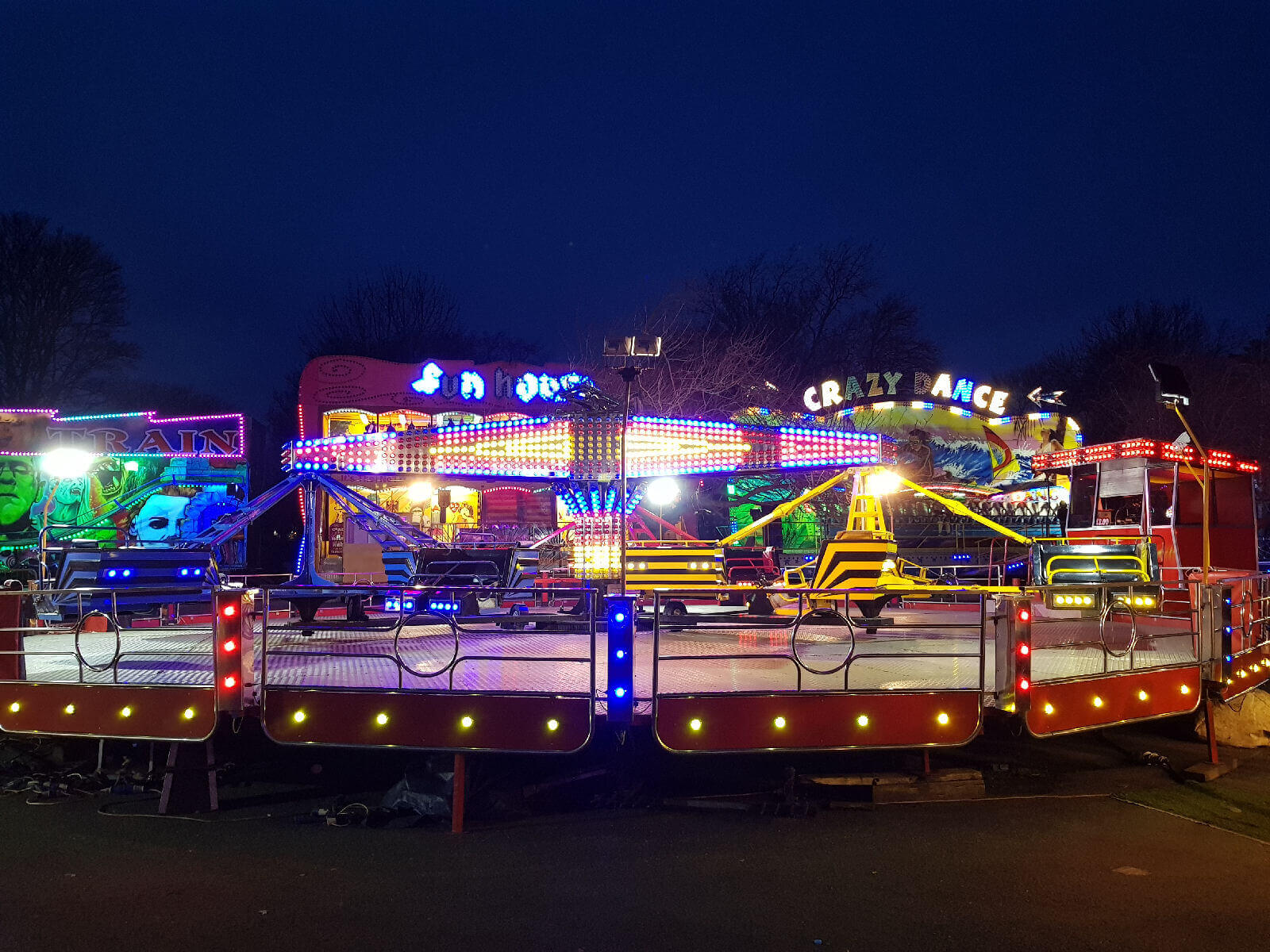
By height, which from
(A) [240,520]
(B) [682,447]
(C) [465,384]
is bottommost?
(A) [240,520]

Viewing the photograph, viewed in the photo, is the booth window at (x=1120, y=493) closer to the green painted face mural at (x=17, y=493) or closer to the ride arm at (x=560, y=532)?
the ride arm at (x=560, y=532)

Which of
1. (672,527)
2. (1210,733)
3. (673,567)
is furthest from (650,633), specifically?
(1210,733)

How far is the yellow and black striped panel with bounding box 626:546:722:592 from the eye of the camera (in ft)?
38.8

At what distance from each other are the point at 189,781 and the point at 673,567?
6.54 meters

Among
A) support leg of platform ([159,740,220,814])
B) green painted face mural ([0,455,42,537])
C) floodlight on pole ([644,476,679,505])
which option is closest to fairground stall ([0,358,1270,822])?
support leg of platform ([159,740,220,814])

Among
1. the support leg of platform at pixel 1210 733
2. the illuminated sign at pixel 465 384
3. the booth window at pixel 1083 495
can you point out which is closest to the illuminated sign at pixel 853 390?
the illuminated sign at pixel 465 384

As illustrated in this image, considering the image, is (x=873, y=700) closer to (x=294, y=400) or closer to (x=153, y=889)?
(x=153, y=889)

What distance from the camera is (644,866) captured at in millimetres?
5641

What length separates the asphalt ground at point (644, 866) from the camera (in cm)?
467

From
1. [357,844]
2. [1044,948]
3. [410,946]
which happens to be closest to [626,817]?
[357,844]

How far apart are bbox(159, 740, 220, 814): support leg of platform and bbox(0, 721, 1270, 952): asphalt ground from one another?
0.53 ft

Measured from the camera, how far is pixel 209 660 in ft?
25.9

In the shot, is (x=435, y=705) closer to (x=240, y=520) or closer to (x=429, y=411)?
(x=240, y=520)

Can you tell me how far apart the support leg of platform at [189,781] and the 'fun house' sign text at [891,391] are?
2515 cm
